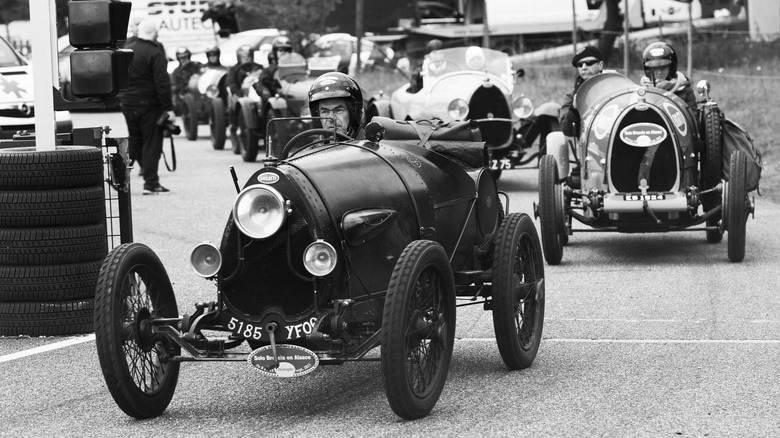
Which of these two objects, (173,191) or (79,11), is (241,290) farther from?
(173,191)

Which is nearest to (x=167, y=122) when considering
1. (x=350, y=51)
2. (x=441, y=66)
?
(x=441, y=66)

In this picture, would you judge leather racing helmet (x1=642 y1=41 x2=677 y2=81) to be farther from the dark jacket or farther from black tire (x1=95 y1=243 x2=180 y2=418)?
black tire (x1=95 y1=243 x2=180 y2=418)

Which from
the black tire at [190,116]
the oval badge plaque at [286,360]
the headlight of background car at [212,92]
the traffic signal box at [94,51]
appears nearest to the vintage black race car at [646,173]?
the traffic signal box at [94,51]

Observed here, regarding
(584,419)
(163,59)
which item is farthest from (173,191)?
(584,419)

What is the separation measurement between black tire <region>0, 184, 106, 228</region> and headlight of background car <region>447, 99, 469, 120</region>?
832 centimetres

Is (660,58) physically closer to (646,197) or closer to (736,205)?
(646,197)

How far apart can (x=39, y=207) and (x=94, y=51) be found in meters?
1.00

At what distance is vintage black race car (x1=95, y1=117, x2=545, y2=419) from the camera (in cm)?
539

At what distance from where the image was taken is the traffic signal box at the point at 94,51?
795 cm

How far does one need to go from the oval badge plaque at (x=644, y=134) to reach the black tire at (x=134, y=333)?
5.55 meters

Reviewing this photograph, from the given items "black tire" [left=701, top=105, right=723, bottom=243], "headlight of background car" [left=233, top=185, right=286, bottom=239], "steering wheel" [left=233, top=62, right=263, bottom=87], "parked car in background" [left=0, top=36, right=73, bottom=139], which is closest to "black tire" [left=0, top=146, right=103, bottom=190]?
"headlight of background car" [left=233, top=185, right=286, bottom=239]

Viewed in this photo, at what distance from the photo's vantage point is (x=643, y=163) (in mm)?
→ 10664

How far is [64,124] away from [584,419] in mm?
10347

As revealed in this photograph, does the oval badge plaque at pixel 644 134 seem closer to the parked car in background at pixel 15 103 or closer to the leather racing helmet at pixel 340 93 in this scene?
the leather racing helmet at pixel 340 93
